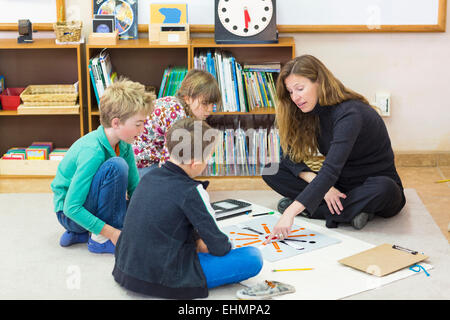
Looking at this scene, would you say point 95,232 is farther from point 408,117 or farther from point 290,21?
point 408,117

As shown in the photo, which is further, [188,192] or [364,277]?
[364,277]

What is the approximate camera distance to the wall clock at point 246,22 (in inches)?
121

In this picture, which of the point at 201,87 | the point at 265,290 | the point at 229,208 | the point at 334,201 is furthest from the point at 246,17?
the point at 265,290

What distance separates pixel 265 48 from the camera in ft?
10.8

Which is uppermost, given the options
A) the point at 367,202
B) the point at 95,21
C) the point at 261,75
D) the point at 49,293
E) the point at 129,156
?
the point at 95,21

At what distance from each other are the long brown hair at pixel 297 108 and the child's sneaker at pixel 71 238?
912 millimetres

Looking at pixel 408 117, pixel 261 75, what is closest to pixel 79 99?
pixel 261 75

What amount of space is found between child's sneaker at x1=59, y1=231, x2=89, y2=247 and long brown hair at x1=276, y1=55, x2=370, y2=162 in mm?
912

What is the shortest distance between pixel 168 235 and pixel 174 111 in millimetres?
910

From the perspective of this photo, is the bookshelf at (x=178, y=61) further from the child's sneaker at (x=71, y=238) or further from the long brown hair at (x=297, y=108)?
the child's sneaker at (x=71, y=238)

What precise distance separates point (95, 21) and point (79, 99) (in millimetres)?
414

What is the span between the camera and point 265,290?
5.85 feet

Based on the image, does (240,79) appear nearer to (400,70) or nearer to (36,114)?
(400,70)

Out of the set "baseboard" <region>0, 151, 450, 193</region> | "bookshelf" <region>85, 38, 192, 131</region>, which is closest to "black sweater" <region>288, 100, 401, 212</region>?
"baseboard" <region>0, 151, 450, 193</region>
